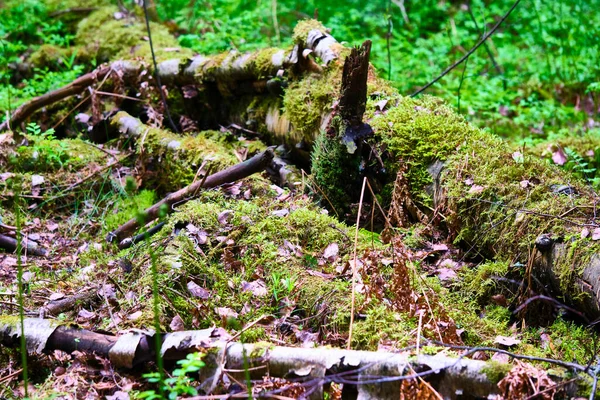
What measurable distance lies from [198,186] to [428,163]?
185 centimetres

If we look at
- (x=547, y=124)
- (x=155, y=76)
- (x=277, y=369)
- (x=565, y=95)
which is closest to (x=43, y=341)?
(x=277, y=369)

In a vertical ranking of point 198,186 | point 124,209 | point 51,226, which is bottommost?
point 51,226

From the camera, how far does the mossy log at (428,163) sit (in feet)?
11.3

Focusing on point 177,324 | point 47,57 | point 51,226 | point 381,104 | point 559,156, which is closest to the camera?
point 177,324

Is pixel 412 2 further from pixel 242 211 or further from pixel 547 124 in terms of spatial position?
pixel 242 211

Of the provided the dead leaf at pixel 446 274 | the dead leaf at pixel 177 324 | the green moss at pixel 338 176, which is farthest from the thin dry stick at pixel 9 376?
the dead leaf at pixel 446 274

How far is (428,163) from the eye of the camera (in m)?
4.36

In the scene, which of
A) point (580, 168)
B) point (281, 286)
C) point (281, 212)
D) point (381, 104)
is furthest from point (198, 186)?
point (580, 168)

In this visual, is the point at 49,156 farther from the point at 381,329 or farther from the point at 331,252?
the point at 381,329

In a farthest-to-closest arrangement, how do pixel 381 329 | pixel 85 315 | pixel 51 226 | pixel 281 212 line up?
pixel 51 226 < pixel 281 212 < pixel 85 315 < pixel 381 329

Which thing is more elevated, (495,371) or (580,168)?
(580,168)

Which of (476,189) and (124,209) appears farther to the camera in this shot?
(124,209)

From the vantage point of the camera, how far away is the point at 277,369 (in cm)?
268

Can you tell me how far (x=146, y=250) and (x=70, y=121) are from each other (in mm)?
3826
